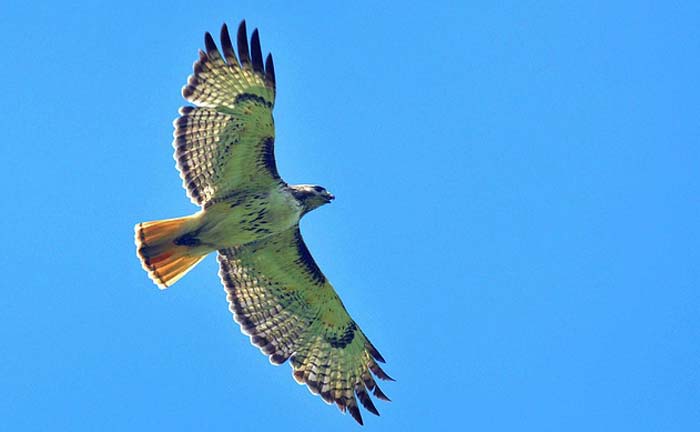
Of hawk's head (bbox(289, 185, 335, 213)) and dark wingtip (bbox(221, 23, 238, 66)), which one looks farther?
hawk's head (bbox(289, 185, 335, 213))

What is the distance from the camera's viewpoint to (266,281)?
14789 mm

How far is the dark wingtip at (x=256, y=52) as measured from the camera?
13.4m

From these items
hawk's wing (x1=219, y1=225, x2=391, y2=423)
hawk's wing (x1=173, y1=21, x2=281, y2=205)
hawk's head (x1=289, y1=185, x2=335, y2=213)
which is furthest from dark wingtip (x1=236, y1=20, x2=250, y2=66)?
hawk's wing (x1=219, y1=225, x2=391, y2=423)

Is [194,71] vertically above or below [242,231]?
above

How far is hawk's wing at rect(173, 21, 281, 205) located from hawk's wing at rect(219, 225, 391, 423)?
1119mm

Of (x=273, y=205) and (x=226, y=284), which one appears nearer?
(x=273, y=205)

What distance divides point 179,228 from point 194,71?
172 cm

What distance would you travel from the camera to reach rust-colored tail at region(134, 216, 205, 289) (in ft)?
44.9

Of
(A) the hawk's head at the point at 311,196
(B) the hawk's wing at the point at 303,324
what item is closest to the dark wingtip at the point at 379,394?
(B) the hawk's wing at the point at 303,324

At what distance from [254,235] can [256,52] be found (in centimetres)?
208

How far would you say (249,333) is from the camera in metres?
14.8

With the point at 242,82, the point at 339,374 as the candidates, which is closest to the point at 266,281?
the point at 339,374

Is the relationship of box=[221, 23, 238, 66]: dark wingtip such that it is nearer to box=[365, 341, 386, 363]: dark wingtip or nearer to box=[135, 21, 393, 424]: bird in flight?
box=[135, 21, 393, 424]: bird in flight

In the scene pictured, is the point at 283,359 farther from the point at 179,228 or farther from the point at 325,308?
the point at 179,228
